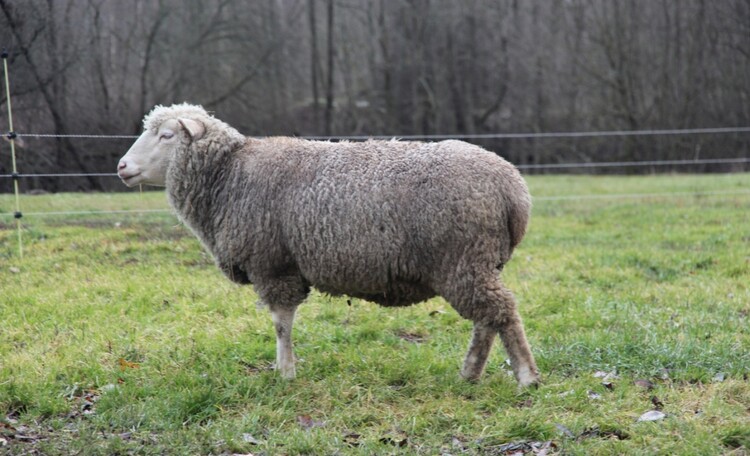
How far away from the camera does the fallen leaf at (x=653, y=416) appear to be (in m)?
4.14

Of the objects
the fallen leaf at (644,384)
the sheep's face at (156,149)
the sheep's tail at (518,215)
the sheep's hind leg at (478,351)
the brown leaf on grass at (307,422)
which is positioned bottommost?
the brown leaf on grass at (307,422)

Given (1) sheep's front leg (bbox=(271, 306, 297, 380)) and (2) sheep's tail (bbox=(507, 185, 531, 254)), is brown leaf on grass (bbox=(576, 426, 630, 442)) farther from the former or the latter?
(1) sheep's front leg (bbox=(271, 306, 297, 380))

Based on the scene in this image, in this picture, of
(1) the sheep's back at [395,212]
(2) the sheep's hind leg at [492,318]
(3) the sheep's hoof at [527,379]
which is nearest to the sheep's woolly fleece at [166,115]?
(1) the sheep's back at [395,212]

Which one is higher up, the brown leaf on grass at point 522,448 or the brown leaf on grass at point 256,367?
the brown leaf on grass at point 256,367

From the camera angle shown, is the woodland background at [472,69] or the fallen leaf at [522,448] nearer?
the fallen leaf at [522,448]

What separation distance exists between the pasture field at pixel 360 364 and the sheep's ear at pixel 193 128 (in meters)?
1.53

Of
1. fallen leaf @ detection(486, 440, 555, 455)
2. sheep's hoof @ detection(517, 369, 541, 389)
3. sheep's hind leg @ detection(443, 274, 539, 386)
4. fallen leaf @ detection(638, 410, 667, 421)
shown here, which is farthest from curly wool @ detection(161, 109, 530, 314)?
fallen leaf @ detection(638, 410, 667, 421)

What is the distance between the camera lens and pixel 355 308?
646 centimetres

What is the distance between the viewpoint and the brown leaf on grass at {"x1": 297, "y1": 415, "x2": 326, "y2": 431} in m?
4.20

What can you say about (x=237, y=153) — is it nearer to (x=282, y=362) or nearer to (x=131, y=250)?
(x=282, y=362)

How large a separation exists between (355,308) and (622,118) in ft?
70.1

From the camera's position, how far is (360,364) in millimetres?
5059

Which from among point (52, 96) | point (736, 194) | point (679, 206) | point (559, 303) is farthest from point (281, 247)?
point (736, 194)

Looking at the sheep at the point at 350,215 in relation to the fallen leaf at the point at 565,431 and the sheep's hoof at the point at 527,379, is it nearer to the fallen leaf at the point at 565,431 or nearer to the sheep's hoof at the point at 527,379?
the sheep's hoof at the point at 527,379
